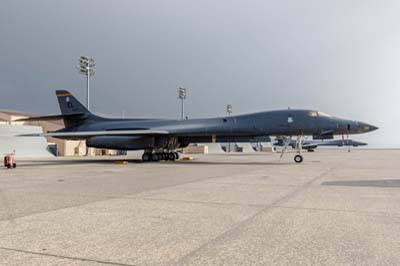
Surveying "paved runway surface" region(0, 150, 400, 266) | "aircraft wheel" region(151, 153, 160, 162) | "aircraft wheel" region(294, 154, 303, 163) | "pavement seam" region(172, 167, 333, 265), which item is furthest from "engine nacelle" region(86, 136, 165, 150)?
"pavement seam" region(172, 167, 333, 265)

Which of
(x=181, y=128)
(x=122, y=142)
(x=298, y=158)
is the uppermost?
(x=181, y=128)

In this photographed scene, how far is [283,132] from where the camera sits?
1912 cm

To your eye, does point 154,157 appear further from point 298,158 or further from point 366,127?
point 366,127

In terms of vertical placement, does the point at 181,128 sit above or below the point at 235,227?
above

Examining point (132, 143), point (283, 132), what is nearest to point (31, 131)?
point (132, 143)

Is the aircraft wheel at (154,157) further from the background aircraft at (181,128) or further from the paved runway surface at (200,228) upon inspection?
the paved runway surface at (200,228)

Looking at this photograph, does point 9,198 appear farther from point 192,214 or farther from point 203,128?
point 203,128

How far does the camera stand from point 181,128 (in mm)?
21312

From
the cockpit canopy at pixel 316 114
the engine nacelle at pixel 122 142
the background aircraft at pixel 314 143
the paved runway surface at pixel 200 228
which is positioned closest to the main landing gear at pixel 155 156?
the engine nacelle at pixel 122 142

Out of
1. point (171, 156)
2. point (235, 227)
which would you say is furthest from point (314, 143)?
point (235, 227)

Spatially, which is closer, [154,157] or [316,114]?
[316,114]

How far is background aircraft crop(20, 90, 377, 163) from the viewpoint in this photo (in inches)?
742

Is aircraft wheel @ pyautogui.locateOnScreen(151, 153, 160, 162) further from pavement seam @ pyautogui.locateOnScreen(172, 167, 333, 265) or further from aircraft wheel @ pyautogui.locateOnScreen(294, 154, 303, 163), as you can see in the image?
pavement seam @ pyautogui.locateOnScreen(172, 167, 333, 265)

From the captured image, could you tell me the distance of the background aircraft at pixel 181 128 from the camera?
18.9 meters
